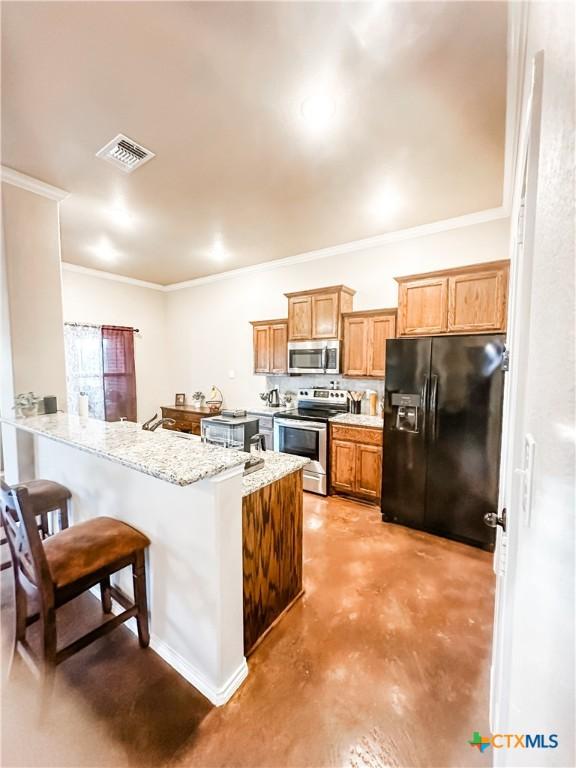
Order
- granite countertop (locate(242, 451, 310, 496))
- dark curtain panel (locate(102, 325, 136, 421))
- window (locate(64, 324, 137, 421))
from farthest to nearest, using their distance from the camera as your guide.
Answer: dark curtain panel (locate(102, 325, 136, 421)) → window (locate(64, 324, 137, 421)) → granite countertop (locate(242, 451, 310, 496))

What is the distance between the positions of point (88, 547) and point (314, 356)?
2.96 m

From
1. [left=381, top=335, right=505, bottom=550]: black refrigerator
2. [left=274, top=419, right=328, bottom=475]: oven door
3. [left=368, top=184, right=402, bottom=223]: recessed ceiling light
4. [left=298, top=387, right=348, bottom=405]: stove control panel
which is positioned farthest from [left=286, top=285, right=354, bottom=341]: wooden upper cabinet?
[left=274, top=419, right=328, bottom=475]: oven door

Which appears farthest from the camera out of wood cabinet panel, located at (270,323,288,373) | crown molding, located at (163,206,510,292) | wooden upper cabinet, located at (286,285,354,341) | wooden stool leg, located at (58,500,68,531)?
wood cabinet panel, located at (270,323,288,373)

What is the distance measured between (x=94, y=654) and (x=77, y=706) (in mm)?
265

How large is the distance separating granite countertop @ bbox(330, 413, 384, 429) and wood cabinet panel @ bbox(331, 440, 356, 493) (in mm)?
225

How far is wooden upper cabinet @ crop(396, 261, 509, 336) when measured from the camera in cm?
268

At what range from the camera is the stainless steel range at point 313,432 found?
3.55m

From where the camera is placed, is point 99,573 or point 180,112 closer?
point 99,573

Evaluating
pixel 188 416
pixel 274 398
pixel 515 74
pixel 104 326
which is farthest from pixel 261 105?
Answer: pixel 104 326

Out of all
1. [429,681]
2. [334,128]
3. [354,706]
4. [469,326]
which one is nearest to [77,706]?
[354,706]

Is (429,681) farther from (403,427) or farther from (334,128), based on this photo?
(334,128)

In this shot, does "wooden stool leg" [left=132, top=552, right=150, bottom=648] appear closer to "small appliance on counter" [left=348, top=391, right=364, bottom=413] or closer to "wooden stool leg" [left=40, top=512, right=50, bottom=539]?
"wooden stool leg" [left=40, top=512, right=50, bottom=539]

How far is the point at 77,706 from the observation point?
1382mm

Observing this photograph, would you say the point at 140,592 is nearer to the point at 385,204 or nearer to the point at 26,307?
the point at 26,307
